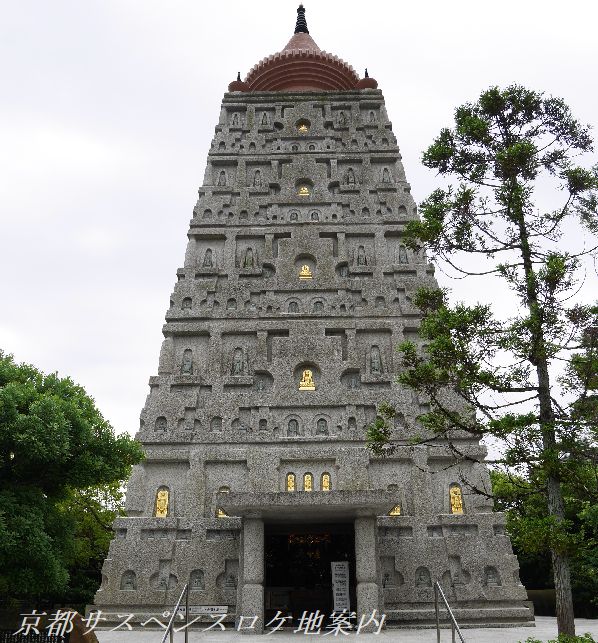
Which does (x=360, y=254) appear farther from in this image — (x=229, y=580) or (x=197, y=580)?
(x=197, y=580)

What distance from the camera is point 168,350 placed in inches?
929

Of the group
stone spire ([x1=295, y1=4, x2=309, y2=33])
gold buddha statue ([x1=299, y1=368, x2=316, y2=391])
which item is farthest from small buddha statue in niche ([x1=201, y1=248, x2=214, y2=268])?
stone spire ([x1=295, y1=4, x2=309, y2=33])

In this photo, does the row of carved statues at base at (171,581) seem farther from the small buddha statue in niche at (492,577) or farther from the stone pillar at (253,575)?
the small buddha statue in niche at (492,577)

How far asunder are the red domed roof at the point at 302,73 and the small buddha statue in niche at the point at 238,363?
50.0 feet

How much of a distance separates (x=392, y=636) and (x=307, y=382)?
8939mm

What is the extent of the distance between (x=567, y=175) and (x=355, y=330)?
1172cm

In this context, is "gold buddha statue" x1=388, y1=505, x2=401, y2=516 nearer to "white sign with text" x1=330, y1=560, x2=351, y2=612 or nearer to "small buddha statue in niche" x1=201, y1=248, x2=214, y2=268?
"white sign with text" x1=330, y1=560, x2=351, y2=612

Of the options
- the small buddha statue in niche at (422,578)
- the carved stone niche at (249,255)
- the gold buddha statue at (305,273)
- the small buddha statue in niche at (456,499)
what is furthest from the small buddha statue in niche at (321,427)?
the carved stone niche at (249,255)

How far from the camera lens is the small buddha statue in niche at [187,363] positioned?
23402mm

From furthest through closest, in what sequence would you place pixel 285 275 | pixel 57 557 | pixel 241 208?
pixel 241 208 < pixel 285 275 < pixel 57 557

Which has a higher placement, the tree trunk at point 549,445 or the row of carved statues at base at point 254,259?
the row of carved statues at base at point 254,259

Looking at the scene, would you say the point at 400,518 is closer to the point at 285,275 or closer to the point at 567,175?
the point at 285,275

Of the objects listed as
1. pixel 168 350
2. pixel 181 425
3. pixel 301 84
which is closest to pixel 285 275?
pixel 168 350

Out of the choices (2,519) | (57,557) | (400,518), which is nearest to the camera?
(2,519)
